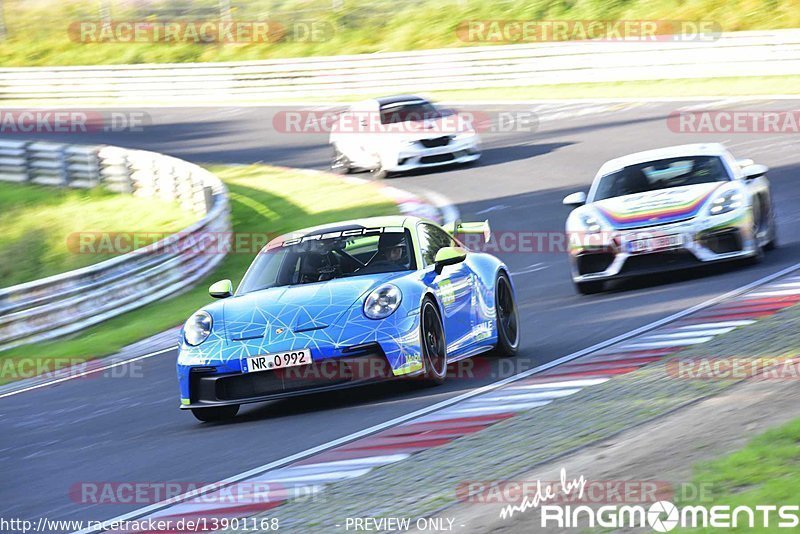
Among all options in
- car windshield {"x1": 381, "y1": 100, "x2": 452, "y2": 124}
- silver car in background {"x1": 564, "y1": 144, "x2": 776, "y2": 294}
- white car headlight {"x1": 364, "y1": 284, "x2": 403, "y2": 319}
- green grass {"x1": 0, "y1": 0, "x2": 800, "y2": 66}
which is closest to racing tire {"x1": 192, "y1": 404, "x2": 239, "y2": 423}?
white car headlight {"x1": 364, "y1": 284, "x2": 403, "y2": 319}

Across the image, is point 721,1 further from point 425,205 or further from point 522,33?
point 425,205

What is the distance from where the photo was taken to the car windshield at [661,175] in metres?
13.2

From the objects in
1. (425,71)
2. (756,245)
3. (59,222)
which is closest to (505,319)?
(756,245)

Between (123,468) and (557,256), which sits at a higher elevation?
(123,468)

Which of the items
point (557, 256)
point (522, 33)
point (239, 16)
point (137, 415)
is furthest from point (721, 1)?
point (137, 415)

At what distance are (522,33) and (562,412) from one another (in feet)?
108

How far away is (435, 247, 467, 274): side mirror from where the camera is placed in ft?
30.7

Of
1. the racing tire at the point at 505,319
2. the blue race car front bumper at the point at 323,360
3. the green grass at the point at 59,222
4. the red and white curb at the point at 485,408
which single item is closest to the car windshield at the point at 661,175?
the red and white curb at the point at 485,408

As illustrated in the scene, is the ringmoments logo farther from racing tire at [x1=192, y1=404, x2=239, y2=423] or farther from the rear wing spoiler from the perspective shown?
the rear wing spoiler

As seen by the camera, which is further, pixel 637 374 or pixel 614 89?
pixel 614 89

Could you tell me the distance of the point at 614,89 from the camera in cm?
3081

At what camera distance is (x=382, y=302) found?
8.80m

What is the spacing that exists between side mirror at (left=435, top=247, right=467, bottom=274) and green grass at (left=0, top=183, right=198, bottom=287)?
39.6ft

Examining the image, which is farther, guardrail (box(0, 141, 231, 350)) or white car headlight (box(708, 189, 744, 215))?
guardrail (box(0, 141, 231, 350))
